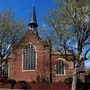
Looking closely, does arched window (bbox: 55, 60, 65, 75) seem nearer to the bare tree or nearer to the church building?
the church building

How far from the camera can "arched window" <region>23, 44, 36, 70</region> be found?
6112cm

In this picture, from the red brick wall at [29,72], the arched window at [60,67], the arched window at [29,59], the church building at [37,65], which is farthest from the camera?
the arched window at [29,59]

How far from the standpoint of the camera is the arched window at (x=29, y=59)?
61125 millimetres

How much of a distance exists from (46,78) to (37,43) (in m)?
7.95

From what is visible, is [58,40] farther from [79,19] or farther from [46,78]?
[46,78]

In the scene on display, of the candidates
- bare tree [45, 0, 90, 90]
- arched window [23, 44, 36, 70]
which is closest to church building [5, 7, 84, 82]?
arched window [23, 44, 36, 70]

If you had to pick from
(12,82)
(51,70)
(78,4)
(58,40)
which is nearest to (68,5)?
(78,4)

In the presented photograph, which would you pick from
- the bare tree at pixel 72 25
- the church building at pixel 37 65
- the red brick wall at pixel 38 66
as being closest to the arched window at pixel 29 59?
A: the church building at pixel 37 65

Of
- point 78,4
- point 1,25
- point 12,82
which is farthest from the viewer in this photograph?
point 12,82

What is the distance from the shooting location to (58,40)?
36.9m

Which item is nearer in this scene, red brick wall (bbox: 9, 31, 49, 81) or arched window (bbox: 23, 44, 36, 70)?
red brick wall (bbox: 9, 31, 49, 81)

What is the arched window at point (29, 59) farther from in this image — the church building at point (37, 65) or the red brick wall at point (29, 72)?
the red brick wall at point (29, 72)

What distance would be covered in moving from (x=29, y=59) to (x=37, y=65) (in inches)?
82.5

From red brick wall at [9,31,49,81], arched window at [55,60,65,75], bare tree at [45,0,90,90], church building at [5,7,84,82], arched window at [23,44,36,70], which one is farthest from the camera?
arched window at [23,44,36,70]
